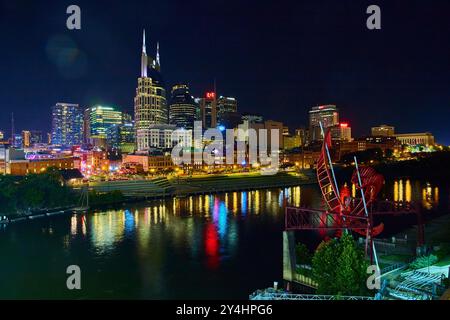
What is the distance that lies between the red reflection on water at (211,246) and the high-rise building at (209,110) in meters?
83.5

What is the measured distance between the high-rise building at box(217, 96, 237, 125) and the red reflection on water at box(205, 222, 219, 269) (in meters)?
88.6

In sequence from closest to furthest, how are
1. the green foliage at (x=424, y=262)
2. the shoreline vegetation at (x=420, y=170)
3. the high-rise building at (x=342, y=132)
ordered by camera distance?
the green foliage at (x=424, y=262) < the shoreline vegetation at (x=420, y=170) < the high-rise building at (x=342, y=132)

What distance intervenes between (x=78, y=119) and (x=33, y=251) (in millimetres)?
101967

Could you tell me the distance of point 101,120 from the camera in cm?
10112

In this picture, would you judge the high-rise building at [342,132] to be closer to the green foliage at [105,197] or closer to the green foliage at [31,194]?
the green foliage at [105,197]

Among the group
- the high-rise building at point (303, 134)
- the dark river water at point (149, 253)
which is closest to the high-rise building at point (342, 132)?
the high-rise building at point (303, 134)

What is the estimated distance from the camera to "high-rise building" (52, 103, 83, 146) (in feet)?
360

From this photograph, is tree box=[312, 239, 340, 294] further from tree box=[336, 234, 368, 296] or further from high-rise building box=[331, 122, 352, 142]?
high-rise building box=[331, 122, 352, 142]

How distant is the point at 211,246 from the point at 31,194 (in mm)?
12705

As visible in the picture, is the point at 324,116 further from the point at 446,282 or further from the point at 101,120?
the point at 446,282

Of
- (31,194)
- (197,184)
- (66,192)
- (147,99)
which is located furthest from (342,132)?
(31,194)

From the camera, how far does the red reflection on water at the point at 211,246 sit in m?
14.5
